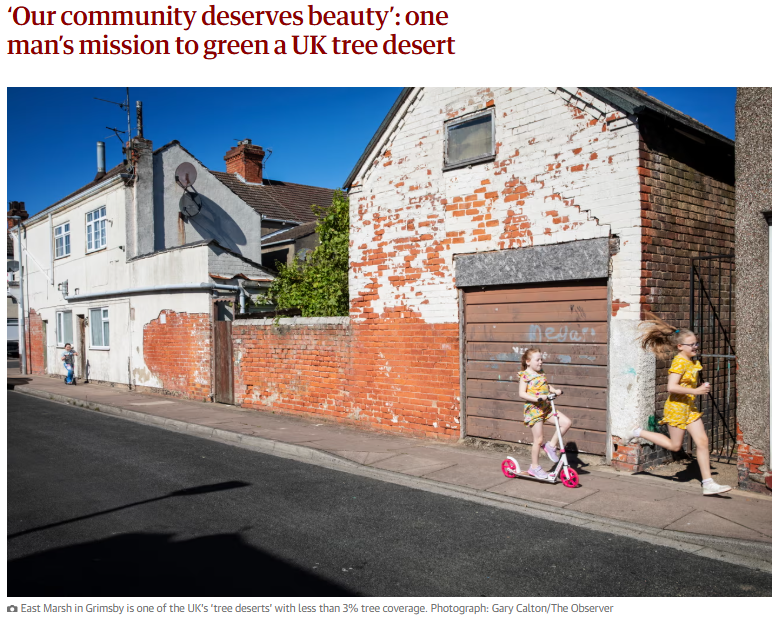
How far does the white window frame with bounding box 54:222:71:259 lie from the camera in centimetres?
2288

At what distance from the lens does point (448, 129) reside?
9516mm

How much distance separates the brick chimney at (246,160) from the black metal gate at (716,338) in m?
19.8

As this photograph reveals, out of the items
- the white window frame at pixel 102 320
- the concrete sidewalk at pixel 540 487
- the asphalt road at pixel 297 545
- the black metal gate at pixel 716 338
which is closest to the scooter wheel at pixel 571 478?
the concrete sidewalk at pixel 540 487

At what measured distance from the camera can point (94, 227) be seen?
826 inches

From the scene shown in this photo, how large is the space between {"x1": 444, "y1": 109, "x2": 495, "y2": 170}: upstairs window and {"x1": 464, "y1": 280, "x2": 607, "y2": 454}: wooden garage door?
1.90 m

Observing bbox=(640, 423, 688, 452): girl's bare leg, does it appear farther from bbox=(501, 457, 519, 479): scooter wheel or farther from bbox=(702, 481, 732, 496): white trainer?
bbox=(501, 457, 519, 479): scooter wheel

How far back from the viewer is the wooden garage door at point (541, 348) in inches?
312

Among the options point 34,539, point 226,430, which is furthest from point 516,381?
point 34,539

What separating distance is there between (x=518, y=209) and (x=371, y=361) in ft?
11.9

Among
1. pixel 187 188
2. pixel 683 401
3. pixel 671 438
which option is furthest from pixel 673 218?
pixel 187 188

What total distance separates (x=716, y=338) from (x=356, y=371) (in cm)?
552

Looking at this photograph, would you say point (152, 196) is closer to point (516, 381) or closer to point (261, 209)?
point (261, 209)

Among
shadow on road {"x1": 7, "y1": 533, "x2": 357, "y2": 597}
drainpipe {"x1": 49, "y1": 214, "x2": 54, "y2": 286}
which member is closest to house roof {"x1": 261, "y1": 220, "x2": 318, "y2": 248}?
drainpipe {"x1": 49, "y1": 214, "x2": 54, "y2": 286}

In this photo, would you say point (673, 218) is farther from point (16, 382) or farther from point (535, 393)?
point (16, 382)
